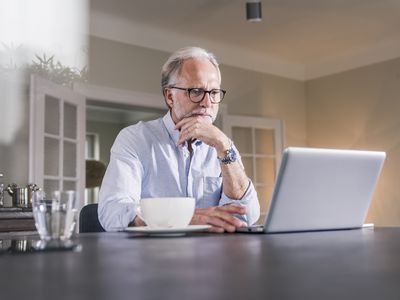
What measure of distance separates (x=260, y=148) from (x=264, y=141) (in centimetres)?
9

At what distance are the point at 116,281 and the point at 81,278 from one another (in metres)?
0.04

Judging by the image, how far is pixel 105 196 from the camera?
1.64 meters

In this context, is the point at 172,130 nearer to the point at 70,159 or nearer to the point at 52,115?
the point at 52,115

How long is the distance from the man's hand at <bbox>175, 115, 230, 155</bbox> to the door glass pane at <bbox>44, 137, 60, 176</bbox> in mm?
2317

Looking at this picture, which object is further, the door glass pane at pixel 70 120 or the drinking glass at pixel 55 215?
the door glass pane at pixel 70 120

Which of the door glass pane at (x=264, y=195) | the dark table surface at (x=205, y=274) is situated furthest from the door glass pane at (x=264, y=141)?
the dark table surface at (x=205, y=274)

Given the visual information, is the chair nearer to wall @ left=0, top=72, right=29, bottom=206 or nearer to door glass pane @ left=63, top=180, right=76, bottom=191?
wall @ left=0, top=72, right=29, bottom=206

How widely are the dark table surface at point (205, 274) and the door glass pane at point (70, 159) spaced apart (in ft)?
11.8

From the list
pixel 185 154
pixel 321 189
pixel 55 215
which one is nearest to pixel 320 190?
pixel 321 189

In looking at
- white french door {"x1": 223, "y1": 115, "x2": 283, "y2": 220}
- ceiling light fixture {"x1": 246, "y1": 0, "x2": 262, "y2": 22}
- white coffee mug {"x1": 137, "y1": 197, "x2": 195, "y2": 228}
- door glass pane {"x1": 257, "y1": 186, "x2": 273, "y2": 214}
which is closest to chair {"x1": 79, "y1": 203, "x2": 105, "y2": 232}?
white coffee mug {"x1": 137, "y1": 197, "x2": 195, "y2": 228}

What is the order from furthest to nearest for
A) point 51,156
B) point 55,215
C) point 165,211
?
point 51,156, point 165,211, point 55,215

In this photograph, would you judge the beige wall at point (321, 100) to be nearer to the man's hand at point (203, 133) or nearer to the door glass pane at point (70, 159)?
the door glass pane at point (70, 159)

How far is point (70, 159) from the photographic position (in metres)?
4.26

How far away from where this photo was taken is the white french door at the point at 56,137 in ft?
12.5
